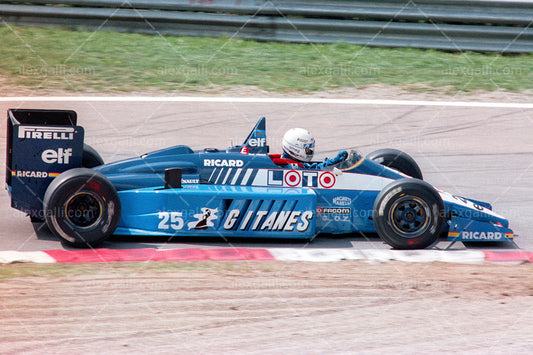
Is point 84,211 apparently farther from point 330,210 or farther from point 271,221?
point 330,210

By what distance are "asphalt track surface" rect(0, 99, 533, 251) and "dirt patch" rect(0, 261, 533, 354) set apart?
2.81 metres

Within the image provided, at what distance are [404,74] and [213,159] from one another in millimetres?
7532

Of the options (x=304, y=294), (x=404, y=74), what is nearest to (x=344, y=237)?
(x=304, y=294)

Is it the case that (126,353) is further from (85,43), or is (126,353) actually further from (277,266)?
(85,43)

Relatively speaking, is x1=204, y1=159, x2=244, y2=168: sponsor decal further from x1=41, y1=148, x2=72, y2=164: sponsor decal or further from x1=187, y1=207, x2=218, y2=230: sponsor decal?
x1=41, y1=148, x2=72, y2=164: sponsor decal

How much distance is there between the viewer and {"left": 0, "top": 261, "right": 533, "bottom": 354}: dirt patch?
545 cm

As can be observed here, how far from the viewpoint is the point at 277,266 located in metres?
7.11

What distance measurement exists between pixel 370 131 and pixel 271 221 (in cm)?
482

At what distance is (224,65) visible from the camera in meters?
14.6

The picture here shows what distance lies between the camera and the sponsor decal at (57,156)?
782 cm

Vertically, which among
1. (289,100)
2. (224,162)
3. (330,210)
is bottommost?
(330,210)

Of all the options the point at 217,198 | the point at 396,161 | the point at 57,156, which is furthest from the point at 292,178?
the point at 57,156

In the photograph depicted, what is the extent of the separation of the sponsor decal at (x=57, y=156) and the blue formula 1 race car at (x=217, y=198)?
0.03 feet

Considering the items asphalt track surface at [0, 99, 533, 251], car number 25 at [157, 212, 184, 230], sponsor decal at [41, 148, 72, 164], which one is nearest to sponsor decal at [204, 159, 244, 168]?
car number 25 at [157, 212, 184, 230]
